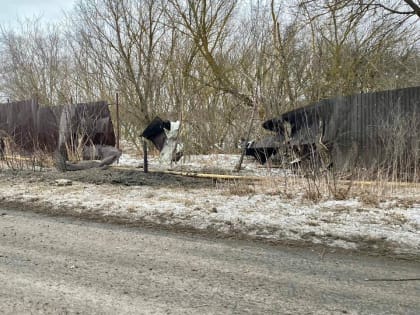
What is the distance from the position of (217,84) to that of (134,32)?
15.6 ft

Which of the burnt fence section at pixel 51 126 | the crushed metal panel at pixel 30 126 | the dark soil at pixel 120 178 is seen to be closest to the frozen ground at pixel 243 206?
the dark soil at pixel 120 178

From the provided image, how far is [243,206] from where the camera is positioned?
20.1ft

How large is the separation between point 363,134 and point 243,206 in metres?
4.35

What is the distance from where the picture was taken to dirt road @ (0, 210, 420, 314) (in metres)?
2.97

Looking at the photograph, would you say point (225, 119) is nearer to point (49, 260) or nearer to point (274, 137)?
point (274, 137)

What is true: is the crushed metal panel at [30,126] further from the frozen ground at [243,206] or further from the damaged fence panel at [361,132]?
the damaged fence panel at [361,132]

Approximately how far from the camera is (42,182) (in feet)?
29.0

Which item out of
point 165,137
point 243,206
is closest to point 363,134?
point 243,206

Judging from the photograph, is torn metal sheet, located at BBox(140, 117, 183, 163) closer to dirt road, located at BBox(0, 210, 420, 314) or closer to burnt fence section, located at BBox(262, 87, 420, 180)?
burnt fence section, located at BBox(262, 87, 420, 180)

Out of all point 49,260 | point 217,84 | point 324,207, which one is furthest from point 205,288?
point 217,84

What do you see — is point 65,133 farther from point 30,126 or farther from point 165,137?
point 165,137

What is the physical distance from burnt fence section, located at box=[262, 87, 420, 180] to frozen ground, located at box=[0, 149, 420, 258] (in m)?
1.25

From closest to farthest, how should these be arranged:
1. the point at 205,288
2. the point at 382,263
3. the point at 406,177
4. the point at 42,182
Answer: the point at 205,288
the point at 382,263
the point at 406,177
the point at 42,182

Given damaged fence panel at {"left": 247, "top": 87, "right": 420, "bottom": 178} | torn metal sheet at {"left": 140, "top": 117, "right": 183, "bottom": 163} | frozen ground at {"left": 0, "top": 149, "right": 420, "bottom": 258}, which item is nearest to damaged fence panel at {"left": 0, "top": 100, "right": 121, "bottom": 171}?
torn metal sheet at {"left": 140, "top": 117, "right": 183, "bottom": 163}
